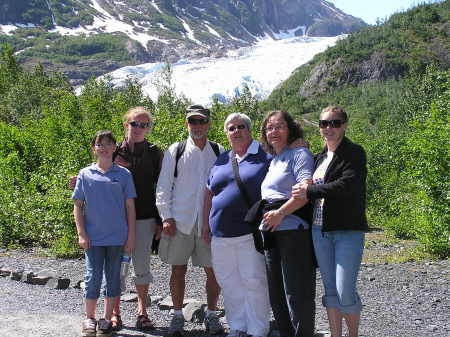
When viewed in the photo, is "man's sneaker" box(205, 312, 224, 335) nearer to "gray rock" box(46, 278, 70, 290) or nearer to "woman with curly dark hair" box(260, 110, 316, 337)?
"woman with curly dark hair" box(260, 110, 316, 337)

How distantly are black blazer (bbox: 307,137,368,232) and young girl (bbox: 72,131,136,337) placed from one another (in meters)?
2.17

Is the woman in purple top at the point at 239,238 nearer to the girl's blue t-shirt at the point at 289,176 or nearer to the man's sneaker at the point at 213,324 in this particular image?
the girl's blue t-shirt at the point at 289,176

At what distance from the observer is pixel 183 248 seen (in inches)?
247

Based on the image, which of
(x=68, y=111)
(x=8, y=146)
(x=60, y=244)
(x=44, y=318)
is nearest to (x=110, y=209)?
(x=44, y=318)

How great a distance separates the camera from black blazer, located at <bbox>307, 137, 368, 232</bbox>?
492cm

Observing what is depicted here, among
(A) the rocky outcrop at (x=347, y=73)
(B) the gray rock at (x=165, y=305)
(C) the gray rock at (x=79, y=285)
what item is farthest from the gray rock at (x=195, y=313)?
(A) the rocky outcrop at (x=347, y=73)

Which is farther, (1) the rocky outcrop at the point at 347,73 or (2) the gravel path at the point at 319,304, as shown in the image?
(1) the rocky outcrop at the point at 347,73

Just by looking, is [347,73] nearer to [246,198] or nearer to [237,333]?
[246,198]

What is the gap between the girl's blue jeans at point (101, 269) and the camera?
20.1ft


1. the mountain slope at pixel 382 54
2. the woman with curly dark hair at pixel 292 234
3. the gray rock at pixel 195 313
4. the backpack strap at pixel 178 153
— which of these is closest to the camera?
the woman with curly dark hair at pixel 292 234

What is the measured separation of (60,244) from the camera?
1303 cm

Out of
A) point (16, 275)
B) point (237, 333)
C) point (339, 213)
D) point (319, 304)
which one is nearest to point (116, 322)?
point (237, 333)

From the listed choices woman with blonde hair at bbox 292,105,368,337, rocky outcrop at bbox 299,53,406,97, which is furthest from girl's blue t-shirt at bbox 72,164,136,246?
rocky outcrop at bbox 299,53,406,97

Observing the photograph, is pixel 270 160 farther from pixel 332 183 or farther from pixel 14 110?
pixel 14 110
